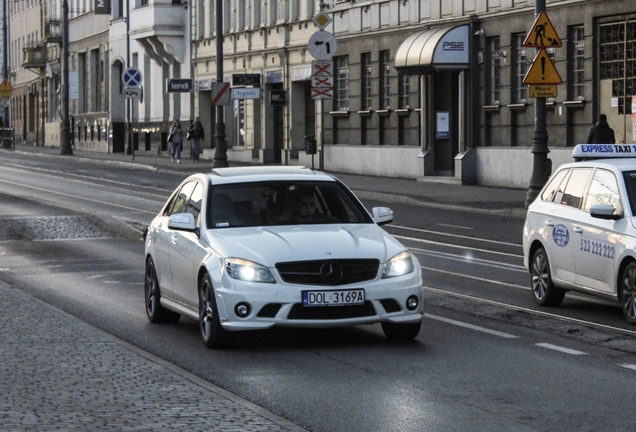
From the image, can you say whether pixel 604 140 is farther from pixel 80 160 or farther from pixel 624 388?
pixel 80 160

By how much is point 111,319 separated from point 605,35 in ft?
71.4

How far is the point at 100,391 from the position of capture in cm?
879

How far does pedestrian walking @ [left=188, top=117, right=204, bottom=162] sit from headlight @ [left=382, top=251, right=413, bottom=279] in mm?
45051

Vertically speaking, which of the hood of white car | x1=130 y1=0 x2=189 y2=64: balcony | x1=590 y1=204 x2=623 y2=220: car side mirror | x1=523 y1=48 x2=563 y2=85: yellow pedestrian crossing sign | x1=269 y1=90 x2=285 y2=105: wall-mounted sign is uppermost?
x1=130 y1=0 x2=189 y2=64: balcony

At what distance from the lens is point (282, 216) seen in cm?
1186

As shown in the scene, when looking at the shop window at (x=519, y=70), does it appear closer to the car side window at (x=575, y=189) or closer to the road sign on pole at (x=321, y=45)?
the road sign on pole at (x=321, y=45)

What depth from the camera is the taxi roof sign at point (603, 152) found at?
13938 millimetres

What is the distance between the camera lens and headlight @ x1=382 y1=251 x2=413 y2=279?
11.0 meters

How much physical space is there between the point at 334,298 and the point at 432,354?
0.82 metres

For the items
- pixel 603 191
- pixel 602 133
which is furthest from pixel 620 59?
pixel 603 191

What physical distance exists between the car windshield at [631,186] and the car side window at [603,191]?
99 mm

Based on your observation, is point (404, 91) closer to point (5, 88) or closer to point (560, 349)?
point (560, 349)

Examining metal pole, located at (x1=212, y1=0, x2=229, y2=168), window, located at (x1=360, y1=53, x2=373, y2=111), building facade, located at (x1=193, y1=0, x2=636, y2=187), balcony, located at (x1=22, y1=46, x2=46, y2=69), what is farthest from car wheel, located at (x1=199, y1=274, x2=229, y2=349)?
balcony, located at (x1=22, y1=46, x2=46, y2=69)

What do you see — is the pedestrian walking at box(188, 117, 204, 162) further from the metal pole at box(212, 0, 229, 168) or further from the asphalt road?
the asphalt road
